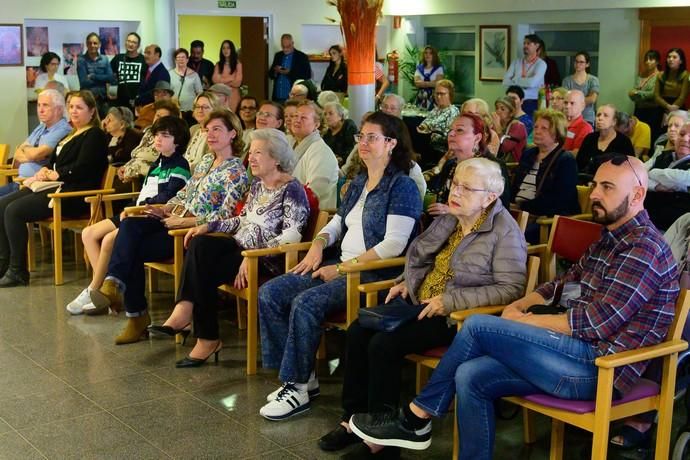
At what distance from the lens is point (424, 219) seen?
16.6ft

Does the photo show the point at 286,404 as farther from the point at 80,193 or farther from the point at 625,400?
the point at 80,193

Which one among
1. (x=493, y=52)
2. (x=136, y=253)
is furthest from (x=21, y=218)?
(x=493, y=52)

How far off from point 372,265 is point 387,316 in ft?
1.68

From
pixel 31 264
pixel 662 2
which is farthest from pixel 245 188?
pixel 662 2

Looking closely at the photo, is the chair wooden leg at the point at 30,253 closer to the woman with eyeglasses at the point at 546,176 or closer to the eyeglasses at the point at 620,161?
the woman with eyeglasses at the point at 546,176

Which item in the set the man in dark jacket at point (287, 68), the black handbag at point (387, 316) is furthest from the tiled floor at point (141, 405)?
the man in dark jacket at point (287, 68)

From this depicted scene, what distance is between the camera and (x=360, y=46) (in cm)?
783

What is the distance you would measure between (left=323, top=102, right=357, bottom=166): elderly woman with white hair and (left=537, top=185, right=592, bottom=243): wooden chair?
207 cm

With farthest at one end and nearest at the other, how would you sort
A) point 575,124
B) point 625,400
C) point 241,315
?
point 575,124 → point 241,315 → point 625,400

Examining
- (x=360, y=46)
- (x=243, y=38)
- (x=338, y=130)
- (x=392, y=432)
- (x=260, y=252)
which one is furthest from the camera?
(x=243, y=38)

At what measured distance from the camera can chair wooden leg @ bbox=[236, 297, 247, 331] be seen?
5526 millimetres

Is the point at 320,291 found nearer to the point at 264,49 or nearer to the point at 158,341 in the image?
the point at 158,341

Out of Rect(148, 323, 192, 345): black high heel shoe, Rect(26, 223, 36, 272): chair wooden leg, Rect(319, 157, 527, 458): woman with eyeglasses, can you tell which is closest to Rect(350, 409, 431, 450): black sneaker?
Rect(319, 157, 527, 458): woman with eyeglasses

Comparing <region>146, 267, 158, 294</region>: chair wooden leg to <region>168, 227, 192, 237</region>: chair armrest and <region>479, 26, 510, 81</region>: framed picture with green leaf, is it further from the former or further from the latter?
<region>479, 26, 510, 81</region>: framed picture with green leaf
